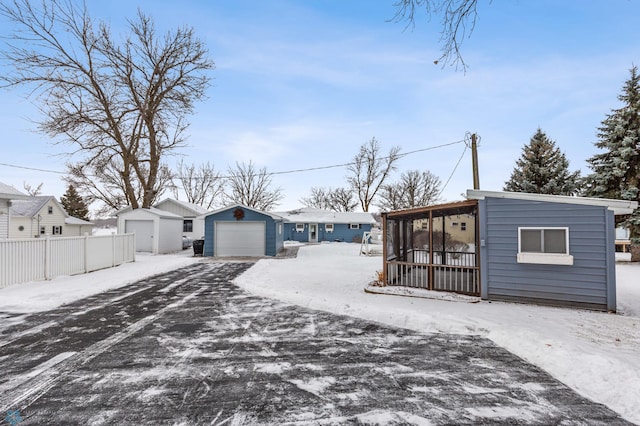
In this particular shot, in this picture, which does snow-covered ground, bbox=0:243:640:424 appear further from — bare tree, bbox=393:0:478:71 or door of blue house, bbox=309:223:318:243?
door of blue house, bbox=309:223:318:243

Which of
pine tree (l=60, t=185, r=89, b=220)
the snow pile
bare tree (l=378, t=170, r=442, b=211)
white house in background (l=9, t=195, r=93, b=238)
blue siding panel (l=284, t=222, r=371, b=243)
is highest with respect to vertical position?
bare tree (l=378, t=170, r=442, b=211)

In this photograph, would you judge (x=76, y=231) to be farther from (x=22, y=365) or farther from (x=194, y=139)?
(x=22, y=365)

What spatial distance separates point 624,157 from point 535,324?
15756 millimetres

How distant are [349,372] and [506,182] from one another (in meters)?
22.1

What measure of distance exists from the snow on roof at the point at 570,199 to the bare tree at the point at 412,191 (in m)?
33.3

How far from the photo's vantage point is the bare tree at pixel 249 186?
39.7 metres

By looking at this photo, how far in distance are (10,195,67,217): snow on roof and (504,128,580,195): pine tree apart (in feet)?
114

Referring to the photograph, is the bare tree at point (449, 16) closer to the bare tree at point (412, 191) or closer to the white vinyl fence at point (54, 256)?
the white vinyl fence at point (54, 256)

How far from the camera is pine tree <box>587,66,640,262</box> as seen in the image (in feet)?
49.0

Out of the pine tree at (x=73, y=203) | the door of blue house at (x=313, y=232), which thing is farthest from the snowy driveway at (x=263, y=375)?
the pine tree at (x=73, y=203)

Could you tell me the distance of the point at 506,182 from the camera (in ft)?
70.0

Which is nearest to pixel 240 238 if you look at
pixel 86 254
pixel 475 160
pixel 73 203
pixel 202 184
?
pixel 86 254

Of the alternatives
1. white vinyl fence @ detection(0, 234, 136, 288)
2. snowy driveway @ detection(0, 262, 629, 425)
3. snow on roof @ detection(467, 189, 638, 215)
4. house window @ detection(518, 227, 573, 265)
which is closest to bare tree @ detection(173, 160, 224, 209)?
white vinyl fence @ detection(0, 234, 136, 288)

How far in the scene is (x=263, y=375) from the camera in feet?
11.0
